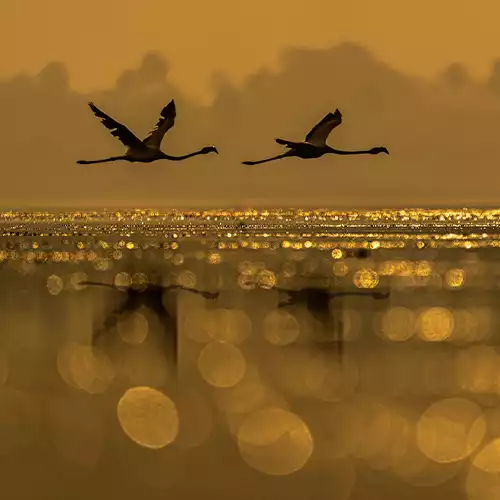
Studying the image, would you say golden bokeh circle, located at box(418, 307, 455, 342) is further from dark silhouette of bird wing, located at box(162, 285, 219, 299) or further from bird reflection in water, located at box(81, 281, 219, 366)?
dark silhouette of bird wing, located at box(162, 285, 219, 299)

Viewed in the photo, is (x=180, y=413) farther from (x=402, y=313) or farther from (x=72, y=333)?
(x=402, y=313)

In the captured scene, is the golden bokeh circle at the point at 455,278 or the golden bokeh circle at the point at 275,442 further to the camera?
the golden bokeh circle at the point at 455,278

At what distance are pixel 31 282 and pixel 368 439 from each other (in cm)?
2694

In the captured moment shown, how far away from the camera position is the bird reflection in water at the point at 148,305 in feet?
80.9

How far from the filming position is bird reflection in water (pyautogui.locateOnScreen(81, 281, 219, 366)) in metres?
24.7

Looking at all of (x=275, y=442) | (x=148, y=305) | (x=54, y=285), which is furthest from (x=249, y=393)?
(x=54, y=285)

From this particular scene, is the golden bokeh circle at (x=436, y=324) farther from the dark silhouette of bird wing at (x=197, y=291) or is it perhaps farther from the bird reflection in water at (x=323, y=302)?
the dark silhouette of bird wing at (x=197, y=291)

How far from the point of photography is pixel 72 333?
25.0m

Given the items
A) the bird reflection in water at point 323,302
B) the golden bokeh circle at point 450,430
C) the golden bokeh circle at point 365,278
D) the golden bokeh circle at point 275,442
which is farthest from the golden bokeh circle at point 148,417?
the golden bokeh circle at point 365,278

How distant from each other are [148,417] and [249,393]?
2503mm

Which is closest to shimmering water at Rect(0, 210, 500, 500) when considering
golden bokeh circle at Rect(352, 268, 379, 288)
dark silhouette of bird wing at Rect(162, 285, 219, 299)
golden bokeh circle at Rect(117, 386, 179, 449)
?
golden bokeh circle at Rect(117, 386, 179, 449)

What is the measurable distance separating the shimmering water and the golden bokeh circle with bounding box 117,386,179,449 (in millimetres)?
37

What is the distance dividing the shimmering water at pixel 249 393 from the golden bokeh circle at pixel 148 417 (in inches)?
1.4

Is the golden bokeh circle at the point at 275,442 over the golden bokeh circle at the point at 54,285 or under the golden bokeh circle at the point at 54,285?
under
